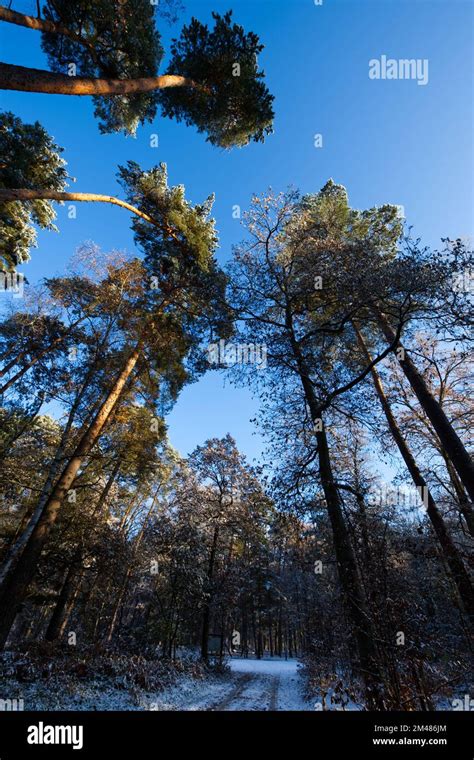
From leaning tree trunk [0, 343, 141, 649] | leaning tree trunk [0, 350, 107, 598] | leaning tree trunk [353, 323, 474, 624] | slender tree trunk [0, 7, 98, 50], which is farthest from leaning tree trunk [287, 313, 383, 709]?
slender tree trunk [0, 7, 98, 50]

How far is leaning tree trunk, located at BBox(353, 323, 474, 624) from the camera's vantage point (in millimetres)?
7664

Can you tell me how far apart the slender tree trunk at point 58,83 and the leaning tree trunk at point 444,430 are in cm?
836

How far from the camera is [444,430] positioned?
29.2 ft

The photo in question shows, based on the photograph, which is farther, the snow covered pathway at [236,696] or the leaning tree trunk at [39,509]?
the leaning tree trunk at [39,509]

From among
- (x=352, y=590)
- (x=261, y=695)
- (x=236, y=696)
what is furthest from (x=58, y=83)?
(x=261, y=695)

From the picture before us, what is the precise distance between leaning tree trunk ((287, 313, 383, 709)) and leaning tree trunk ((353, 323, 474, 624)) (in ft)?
10.8

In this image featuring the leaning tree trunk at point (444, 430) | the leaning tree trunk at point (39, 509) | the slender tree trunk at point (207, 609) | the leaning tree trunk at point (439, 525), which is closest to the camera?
the leaning tree trunk at point (439, 525)

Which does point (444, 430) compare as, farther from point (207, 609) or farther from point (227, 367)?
point (207, 609)

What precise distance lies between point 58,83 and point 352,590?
37.0ft

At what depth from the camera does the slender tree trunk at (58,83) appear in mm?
5449

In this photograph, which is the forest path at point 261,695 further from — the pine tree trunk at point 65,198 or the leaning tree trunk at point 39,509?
the pine tree trunk at point 65,198

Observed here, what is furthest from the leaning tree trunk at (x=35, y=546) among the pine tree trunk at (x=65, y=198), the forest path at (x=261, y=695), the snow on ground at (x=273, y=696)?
the snow on ground at (x=273, y=696)

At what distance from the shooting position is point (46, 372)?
40.5 feet

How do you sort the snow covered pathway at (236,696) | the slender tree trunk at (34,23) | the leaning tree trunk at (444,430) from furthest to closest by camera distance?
1. the snow covered pathway at (236,696)
2. the leaning tree trunk at (444,430)
3. the slender tree trunk at (34,23)
